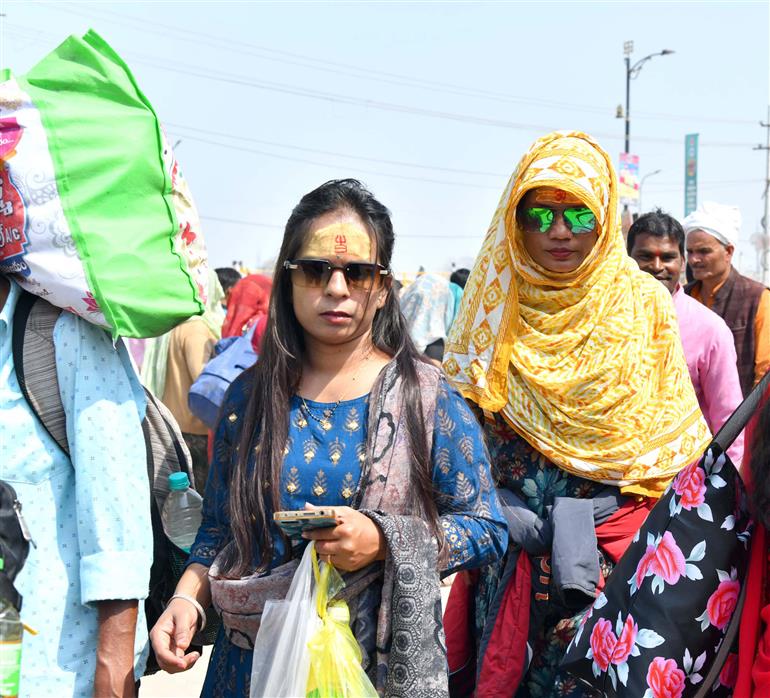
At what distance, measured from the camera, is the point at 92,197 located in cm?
231

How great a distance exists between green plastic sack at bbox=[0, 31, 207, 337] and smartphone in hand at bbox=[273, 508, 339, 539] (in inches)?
20.7

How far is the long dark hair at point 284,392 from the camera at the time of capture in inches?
95.7

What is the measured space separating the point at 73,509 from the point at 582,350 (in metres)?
1.81

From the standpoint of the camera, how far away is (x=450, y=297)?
324 inches

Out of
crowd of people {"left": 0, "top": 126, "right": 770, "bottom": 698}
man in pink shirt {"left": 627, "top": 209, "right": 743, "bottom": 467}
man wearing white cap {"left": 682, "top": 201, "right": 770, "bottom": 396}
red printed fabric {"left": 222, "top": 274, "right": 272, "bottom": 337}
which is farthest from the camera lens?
red printed fabric {"left": 222, "top": 274, "right": 272, "bottom": 337}

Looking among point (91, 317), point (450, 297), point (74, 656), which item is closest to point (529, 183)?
point (91, 317)

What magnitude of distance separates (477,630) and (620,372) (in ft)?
3.34

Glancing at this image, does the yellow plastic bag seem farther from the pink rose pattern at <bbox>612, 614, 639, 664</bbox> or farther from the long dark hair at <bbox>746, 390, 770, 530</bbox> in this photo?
the long dark hair at <bbox>746, 390, 770, 530</bbox>

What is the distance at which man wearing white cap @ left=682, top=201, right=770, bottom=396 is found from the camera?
213 inches

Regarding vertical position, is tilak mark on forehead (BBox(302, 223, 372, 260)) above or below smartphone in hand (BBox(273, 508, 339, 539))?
above

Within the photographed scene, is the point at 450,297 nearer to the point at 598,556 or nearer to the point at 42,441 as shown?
the point at 598,556

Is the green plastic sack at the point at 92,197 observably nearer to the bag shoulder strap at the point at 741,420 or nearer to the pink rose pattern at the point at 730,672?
the bag shoulder strap at the point at 741,420

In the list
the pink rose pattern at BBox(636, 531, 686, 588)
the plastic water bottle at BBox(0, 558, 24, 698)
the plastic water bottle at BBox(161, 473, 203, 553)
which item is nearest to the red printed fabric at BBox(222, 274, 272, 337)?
the plastic water bottle at BBox(161, 473, 203, 553)

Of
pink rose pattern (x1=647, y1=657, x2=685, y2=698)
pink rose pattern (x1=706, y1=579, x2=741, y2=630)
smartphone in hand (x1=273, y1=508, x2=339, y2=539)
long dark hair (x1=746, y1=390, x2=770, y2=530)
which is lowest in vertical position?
pink rose pattern (x1=647, y1=657, x2=685, y2=698)
